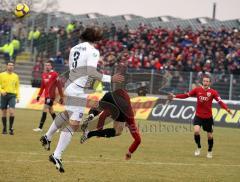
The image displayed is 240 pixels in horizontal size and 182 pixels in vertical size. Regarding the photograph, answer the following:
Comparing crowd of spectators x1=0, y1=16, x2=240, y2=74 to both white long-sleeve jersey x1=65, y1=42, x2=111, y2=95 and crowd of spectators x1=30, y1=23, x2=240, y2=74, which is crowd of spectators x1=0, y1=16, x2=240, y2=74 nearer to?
crowd of spectators x1=30, y1=23, x2=240, y2=74

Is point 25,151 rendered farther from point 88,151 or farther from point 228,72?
point 228,72

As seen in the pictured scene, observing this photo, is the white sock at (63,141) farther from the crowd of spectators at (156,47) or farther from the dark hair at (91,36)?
the crowd of spectators at (156,47)

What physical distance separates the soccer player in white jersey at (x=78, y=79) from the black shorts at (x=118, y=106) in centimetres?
180

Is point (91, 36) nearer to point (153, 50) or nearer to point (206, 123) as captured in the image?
point (206, 123)

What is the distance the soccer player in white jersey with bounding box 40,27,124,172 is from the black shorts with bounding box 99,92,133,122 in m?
1.80

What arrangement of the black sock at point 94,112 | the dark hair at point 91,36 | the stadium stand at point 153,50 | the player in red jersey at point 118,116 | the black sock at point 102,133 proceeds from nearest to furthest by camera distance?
the dark hair at point 91,36, the player in red jersey at point 118,116, the black sock at point 102,133, the black sock at point 94,112, the stadium stand at point 153,50

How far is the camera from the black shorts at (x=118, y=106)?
14172 mm

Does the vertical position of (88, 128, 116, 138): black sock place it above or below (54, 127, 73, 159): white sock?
below

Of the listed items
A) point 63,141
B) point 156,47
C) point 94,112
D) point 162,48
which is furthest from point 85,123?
point 156,47

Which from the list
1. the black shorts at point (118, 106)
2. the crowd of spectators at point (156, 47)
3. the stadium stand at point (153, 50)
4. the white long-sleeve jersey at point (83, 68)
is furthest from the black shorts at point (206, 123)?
the crowd of spectators at point (156, 47)

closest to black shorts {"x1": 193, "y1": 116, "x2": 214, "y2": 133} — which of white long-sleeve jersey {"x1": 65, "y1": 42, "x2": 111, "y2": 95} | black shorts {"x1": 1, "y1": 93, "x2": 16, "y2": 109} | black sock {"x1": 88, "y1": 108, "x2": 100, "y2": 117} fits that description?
black sock {"x1": 88, "y1": 108, "x2": 100, "y2": 117}

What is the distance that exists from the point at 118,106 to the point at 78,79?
85.8 inches

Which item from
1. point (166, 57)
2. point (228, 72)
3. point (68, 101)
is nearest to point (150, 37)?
point (166, 57)

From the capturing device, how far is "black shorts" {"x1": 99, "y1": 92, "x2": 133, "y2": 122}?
1417cm
